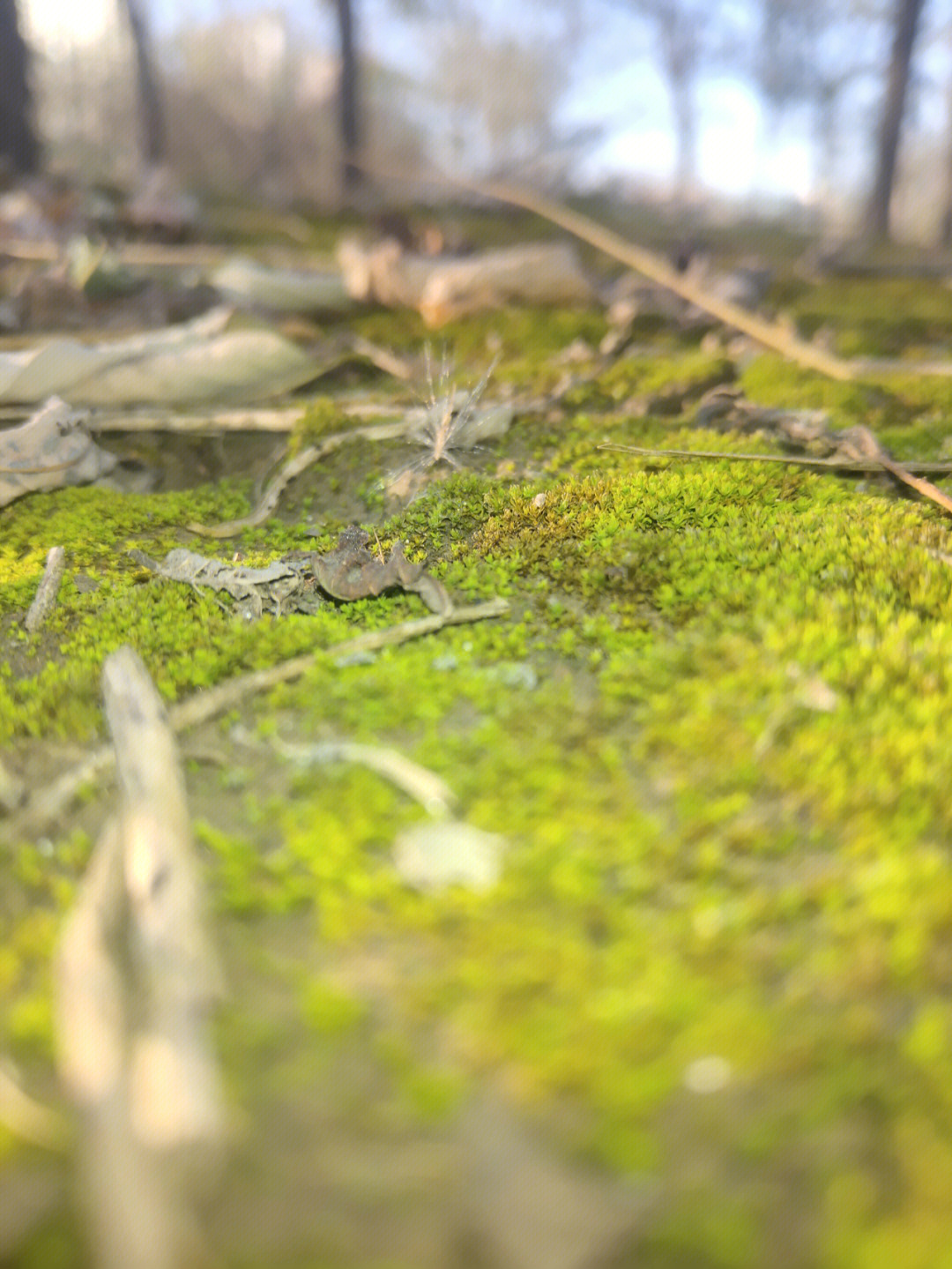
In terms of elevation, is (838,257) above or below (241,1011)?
above

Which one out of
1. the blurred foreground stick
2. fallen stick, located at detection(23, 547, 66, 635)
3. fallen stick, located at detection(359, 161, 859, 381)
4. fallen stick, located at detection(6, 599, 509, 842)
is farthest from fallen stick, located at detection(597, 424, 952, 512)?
the blurred foreground stick

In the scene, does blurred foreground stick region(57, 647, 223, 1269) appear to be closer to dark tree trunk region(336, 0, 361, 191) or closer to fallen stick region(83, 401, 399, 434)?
fallen stick region(83, 401, 399, 434)

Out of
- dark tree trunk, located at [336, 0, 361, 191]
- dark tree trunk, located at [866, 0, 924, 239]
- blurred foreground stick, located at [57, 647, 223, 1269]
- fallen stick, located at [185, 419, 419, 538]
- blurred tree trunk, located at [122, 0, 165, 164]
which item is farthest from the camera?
blurred tree trunk, located at [122, 0, 165, 164]

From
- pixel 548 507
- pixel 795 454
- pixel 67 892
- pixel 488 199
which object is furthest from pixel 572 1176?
pixel 488 199

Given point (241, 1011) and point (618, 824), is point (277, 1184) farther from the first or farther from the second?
point (618, 824)

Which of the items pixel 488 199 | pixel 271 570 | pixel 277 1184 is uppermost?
pixel 488 199
